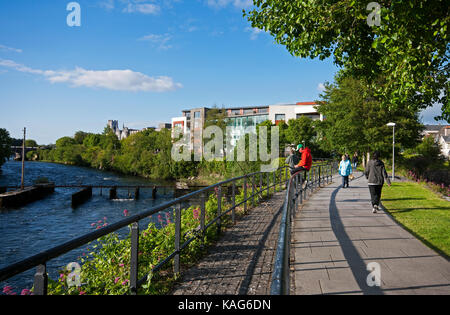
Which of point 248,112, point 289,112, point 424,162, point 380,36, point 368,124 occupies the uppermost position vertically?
point 248,112

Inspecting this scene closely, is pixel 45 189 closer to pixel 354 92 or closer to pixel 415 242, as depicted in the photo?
pixel 354 92

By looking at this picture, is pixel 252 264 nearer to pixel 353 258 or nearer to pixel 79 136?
pixel 353 258

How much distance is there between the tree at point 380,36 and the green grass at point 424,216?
2835 mm

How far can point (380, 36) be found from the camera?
6891 millimetres

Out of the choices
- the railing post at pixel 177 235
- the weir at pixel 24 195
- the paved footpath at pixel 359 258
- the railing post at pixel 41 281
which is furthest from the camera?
the weir at pixel 24 195

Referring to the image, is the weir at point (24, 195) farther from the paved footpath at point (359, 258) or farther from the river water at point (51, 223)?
the paved footpath at point (359, 258)

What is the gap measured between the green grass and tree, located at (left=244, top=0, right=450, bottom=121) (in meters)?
2.84

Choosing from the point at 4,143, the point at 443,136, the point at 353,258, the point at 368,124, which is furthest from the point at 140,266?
the point at 443,136

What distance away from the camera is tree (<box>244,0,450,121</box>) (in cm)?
671

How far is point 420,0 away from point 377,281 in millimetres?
5113

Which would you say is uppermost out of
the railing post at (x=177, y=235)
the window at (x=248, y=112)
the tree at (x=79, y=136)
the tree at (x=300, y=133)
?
the window at (x=248, y=112)

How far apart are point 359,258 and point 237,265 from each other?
1974mm

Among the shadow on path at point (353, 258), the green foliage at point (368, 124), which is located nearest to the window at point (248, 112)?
the green foliage at point (368, 124)

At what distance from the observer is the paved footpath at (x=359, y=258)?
4133 millimetres
